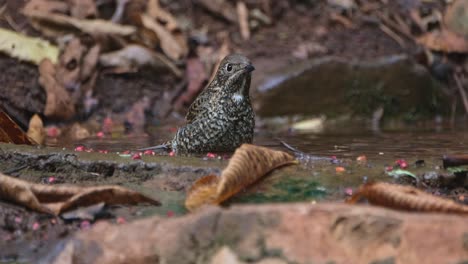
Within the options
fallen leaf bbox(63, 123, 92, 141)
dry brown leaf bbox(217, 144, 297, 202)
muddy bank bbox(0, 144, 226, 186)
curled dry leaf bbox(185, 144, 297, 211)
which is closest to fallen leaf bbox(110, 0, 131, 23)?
fallen leaf bbox(63, 123, 92, 141)

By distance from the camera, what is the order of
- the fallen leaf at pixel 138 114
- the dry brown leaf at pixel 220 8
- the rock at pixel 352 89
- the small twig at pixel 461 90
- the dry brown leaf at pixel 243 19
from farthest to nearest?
the dry brown leaf at pixel 220 8 < the dry brown leaf at pixel 243 19 < the small twig at pixel 461 90 < the rock at pixel 352 89 < the fallen leaf at pixel 138 114

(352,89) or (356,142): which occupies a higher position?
(352,89)

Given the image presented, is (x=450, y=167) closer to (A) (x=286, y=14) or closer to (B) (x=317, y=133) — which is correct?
(B) (x=317, y=133)

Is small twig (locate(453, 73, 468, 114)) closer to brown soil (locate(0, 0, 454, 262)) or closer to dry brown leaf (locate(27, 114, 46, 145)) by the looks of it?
brown soil (locate(0, 0, 454, 262))

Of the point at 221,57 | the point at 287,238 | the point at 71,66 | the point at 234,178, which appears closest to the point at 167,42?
the point at 221,57

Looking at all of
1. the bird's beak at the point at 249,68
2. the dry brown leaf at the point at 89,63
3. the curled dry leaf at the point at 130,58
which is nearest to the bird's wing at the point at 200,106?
→ the bird's beak at the point at 249,68

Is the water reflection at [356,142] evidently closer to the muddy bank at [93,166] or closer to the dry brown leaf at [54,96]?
the dry brown leaf at [54,96]

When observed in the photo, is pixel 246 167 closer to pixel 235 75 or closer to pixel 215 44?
pixel 235 75
